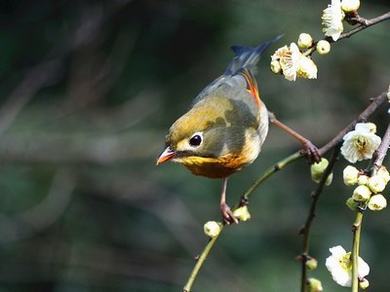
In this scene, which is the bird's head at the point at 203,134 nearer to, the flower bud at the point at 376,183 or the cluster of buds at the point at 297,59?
the cluster of buds at the point at 297,59

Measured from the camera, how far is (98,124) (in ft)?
24.0

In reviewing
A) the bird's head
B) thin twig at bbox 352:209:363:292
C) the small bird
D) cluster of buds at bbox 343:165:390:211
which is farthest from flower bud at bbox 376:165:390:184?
the bird's head

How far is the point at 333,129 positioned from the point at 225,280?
1504 millimetres

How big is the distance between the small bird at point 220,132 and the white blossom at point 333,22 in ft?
3.59

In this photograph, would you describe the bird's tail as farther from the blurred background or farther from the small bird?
the blurred background

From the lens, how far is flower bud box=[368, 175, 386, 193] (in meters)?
2.29

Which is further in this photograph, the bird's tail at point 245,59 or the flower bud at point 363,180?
the bird's tail at point 245,59

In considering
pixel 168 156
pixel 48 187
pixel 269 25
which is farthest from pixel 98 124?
pixel 168 156

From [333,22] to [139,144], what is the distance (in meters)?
4.76

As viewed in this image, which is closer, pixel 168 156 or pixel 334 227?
pixel 168 156

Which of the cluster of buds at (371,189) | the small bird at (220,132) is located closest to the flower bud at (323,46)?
the cluster of buds at (371,189)

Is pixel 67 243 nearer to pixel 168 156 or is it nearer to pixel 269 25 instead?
pixel 269 25

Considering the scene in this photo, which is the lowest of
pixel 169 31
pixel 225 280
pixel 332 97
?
pixel 225 280

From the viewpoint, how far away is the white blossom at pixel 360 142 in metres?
2.54
